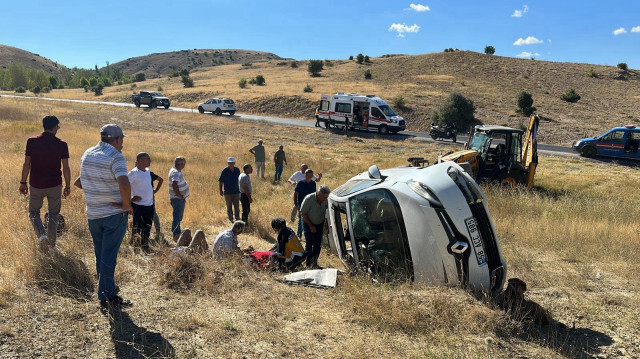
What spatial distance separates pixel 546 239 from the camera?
8430 mm

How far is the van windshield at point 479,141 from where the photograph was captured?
46.2ft

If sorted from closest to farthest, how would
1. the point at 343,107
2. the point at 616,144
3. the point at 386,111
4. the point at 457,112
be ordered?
the point at 616,144, the point at 386,111, the point at 343,107, the point at 457,112

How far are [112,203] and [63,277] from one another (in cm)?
147

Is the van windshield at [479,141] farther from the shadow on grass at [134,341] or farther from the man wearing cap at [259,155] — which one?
the shadow on grass at [134,341]

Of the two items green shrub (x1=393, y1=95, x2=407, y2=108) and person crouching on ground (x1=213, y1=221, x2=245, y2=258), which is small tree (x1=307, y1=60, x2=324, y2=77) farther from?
person crouching on ground (x1=213, y1=221, x2=245, y2=258)

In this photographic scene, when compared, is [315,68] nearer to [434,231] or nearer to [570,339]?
[434,231]

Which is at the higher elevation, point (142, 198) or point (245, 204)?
point (142, 198)

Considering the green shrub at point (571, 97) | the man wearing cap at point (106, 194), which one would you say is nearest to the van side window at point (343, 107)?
the green shrub at point (571, 97)

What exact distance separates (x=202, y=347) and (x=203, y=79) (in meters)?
85.3

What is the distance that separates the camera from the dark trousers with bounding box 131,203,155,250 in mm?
6680

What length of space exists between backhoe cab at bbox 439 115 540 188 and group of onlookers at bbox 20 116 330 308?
7.23 meters

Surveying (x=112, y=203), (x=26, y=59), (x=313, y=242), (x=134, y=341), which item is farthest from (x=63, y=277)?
(x=26, y=59)

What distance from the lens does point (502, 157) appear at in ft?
45.6

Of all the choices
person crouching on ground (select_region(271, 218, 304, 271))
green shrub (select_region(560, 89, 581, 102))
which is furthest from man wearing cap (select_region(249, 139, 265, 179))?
green shrub (select_region(560, 89, 581, 102))
